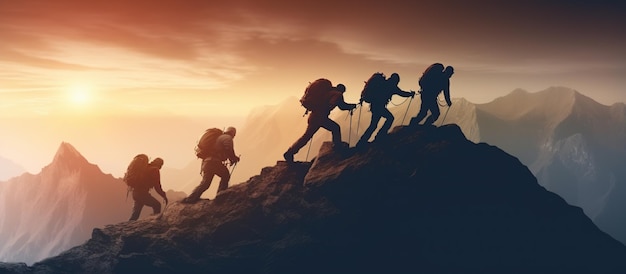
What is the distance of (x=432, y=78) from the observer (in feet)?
55.1

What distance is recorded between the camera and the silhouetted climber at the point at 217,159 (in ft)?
57.0

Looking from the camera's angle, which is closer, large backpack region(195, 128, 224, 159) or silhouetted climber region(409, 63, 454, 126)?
silhouetted climber region(409, 63, 454, 126)

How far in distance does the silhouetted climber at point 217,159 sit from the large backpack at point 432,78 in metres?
8.03

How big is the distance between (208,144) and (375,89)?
7.37m

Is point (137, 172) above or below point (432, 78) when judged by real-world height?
below

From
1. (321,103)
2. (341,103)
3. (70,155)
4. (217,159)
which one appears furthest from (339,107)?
(70,155)

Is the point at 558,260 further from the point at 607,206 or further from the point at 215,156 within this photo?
the point at 607,206

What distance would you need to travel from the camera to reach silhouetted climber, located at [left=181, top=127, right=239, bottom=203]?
57.0 feet

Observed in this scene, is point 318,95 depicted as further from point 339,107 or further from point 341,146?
point 341,146

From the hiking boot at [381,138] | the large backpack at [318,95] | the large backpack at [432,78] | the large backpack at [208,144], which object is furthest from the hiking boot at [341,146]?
the large backpack at [208,144]

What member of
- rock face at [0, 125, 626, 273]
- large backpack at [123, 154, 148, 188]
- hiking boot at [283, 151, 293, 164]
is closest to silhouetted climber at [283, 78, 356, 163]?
hiking boot at [283, 151, 293, 164]

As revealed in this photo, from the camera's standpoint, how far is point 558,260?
1534 cm

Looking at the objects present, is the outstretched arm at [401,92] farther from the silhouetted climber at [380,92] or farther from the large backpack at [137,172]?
the large backpack at [137,172]

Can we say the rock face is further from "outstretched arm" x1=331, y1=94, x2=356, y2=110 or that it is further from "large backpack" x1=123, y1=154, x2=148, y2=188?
"large backpack" x1=123, y1=154, x2=148, y2=188
